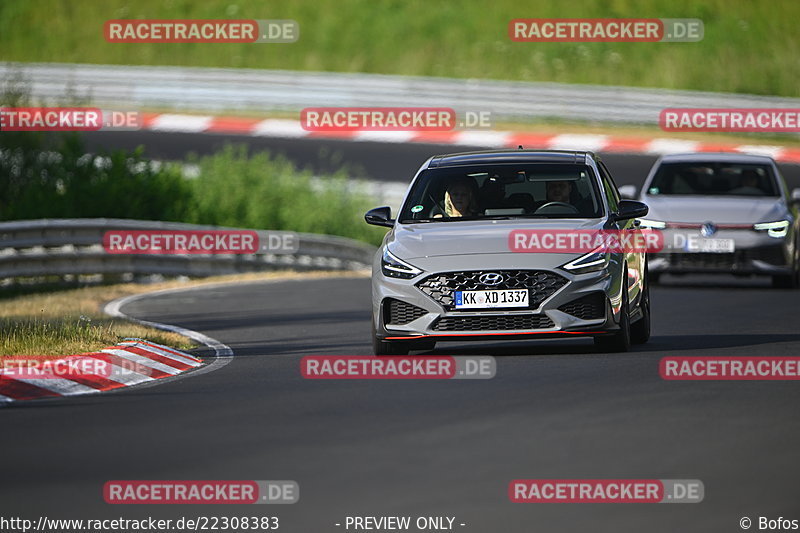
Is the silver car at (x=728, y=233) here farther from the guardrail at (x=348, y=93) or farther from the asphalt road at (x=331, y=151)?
the guardrail at (x=348, y=93)

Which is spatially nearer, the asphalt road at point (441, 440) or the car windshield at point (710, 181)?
the asphalt road at point (441, 440)

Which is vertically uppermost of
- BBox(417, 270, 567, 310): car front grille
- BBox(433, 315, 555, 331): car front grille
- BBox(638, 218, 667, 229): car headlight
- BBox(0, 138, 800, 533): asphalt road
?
BBox(638, 218, 667, 229): car headlight

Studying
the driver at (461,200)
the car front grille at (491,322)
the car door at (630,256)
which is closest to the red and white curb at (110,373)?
the car front grille at (491,322)

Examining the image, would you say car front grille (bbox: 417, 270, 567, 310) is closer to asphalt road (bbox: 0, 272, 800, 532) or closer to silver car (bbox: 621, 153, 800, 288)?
asphalt road (bbox: 0, 272, 800, 532)

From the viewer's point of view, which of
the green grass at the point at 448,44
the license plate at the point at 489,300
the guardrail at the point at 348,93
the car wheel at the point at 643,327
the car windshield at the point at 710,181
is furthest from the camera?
the green grass at the point at 448,44

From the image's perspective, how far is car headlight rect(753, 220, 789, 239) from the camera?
21.1 metres

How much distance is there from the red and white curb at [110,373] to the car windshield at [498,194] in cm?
217

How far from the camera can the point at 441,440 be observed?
30.5ft

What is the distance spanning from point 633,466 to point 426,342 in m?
4.95

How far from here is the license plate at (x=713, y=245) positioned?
2097 centimetres

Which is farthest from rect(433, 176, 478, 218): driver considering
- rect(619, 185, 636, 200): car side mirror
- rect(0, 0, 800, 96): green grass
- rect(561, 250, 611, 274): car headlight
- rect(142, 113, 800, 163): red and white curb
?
rect(0, 0, 800, 96): green grass

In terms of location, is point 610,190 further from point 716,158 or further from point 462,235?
point 716,158

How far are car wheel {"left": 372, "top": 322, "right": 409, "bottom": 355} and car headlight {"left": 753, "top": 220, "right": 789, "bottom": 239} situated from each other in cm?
879

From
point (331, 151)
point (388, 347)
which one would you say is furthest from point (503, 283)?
point (331, 151)
